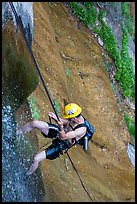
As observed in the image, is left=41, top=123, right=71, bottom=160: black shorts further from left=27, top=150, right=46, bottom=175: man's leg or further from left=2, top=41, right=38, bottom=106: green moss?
left=2, top=41, right=38, bottom=106: green moss

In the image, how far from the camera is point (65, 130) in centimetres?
642

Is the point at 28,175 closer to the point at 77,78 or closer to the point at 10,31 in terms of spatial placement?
the point at 10,31

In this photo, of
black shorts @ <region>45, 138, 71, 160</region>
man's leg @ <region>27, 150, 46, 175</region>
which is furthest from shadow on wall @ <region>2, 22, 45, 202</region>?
black shorts @ <region>45, 138, 71, 160</region>

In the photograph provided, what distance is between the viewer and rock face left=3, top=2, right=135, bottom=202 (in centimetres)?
877

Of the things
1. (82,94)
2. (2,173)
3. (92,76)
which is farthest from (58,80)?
(2,173)

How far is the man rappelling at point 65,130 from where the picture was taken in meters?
6.28

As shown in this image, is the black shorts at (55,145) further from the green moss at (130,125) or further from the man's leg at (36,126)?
the green moss at (130,125)

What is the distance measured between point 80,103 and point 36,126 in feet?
18.6

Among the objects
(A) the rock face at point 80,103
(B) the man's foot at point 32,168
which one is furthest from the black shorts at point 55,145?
(A) the rock face at point 80,103

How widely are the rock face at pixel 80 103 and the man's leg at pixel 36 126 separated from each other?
1668mm

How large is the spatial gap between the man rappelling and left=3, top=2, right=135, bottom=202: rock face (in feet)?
4.85

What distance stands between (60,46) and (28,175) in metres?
6.67

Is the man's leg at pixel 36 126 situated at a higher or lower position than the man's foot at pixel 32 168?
higher

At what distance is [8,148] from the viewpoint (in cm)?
605
